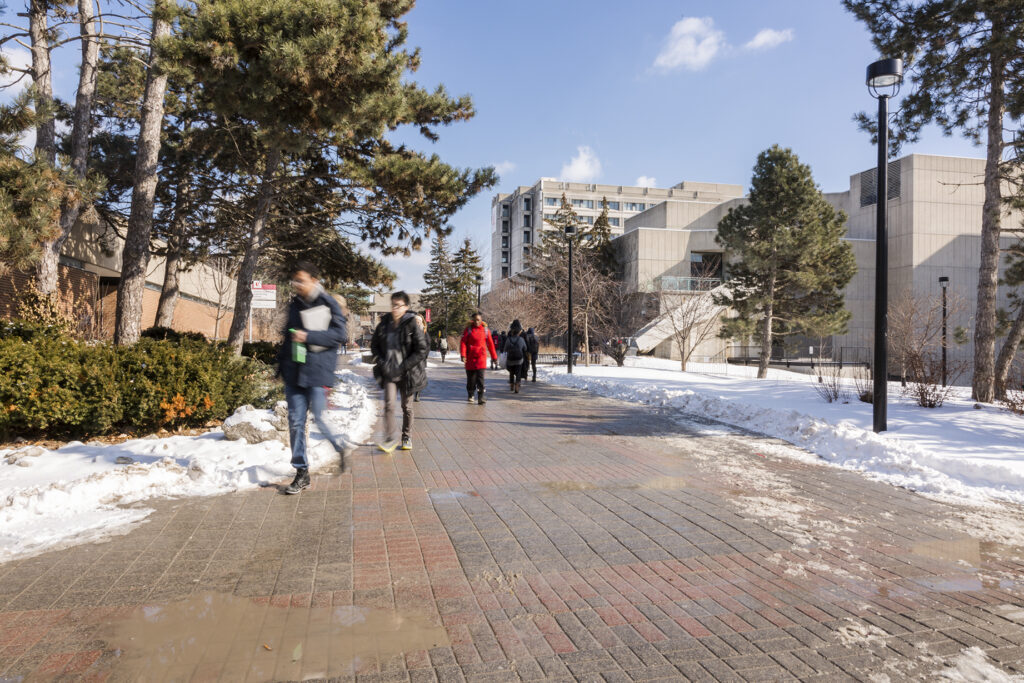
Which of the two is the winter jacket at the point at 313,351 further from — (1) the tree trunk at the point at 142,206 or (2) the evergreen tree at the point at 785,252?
(2) the evergreen tree at the point at 785,252

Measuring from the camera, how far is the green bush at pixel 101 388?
664cm

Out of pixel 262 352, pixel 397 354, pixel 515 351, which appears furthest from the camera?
pixel 262 352

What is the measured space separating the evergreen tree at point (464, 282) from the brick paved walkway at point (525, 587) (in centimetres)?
5502

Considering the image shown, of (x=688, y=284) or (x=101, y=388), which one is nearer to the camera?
(x=101, y=388)

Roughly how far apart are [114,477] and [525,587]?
3880mm

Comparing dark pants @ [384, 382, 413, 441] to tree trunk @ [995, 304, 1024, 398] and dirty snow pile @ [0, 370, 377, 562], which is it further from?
tree trunk @ [995, 304, 1024, 398]

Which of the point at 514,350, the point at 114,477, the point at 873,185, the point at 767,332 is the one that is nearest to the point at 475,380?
the point at 514,350

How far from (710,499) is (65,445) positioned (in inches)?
268

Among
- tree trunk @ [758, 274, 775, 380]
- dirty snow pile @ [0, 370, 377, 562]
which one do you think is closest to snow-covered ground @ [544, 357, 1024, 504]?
dirty snow pile @ [0, 370, 377, 562]

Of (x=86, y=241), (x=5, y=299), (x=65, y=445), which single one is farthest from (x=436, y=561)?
(x=86, y=241)

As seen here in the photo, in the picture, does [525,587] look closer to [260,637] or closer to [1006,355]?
[260,637]

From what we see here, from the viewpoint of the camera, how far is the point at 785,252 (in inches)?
1099

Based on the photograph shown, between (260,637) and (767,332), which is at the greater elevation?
(767,332)

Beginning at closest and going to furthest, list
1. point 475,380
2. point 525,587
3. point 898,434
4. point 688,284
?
point 525,587
point 898,434
point 475,380
point 688,284
